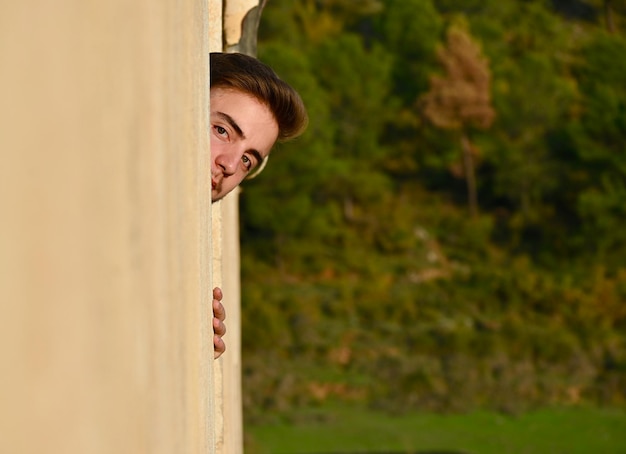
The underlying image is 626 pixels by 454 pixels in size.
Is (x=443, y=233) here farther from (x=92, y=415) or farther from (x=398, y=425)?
(x=92, y=415)

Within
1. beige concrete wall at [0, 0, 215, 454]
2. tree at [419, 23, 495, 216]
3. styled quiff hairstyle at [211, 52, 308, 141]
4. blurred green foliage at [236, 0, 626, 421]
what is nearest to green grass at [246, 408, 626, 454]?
blurred green foliage at [236, 0, 626, 421]

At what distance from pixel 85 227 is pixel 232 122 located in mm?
524

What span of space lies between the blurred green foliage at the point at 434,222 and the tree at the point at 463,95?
3.1 inches

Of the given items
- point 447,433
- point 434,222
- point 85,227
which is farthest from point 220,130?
point 434,222

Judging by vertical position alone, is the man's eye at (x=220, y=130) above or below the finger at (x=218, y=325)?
above

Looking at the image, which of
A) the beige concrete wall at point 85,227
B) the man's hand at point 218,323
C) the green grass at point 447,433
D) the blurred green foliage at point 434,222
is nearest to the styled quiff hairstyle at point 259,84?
the man's hand at point 218,323

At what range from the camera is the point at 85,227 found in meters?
0.26

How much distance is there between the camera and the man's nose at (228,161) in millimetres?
781

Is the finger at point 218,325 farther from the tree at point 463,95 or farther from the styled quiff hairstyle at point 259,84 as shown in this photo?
the tree at point 463,95

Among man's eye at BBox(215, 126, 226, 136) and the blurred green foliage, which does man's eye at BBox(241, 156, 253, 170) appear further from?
the blurred green foliage

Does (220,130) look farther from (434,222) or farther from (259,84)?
(434,222)

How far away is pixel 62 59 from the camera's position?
10.1 inches

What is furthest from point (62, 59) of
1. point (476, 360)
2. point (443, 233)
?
point (443, 233)

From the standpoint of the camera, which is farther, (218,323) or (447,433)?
(447,433)
